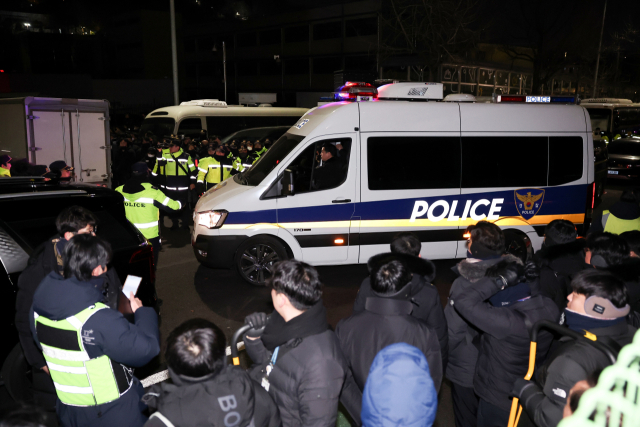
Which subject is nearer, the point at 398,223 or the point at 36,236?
the point at 36,236

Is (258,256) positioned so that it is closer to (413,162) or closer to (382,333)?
(413,162)

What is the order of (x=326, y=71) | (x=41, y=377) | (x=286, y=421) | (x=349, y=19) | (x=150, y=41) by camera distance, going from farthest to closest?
(x=150, y=41) → (x=326, y=71) → (x=349, y=19) → (x=41, y=377) → (x=286, y=421)

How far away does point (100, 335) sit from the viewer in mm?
2459

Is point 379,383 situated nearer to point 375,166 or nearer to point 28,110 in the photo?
point 375,166

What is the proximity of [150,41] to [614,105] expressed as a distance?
141 ft

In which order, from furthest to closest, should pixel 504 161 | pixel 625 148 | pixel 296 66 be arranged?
pixel 296 66, pixel 625 148, pixel 504 161

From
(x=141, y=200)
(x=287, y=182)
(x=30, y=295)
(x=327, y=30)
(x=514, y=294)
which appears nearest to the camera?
(x=514, y=294)

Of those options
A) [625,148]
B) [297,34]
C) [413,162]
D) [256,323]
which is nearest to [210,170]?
[413,162]

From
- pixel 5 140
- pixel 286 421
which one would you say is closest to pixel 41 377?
pixel 286 421

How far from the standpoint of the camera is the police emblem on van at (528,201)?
7.39 m

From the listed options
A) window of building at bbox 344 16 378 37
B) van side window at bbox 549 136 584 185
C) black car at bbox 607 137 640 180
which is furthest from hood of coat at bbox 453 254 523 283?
window of building at bbox 344 16 378 37

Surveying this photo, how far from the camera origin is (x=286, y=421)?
2.36 meters

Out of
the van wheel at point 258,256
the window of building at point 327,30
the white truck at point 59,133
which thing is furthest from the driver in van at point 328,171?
the window of building at point 327,30

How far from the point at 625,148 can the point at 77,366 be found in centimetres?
1971
